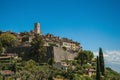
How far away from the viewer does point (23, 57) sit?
77938mm

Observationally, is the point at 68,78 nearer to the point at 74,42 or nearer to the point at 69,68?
the point at 69,68

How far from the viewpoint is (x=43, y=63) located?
7212cm

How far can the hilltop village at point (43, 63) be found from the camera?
5832 centimetres

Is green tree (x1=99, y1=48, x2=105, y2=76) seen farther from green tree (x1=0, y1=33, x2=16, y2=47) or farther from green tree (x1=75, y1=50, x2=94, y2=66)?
green tree (x1=0, y1=33, x2=16, y2=47)

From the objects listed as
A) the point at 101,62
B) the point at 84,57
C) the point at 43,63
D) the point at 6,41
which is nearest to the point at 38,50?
the point at 43,63

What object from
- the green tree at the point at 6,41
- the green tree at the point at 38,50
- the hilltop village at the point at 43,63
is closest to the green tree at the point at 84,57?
the hilltop village at the point at 43,63

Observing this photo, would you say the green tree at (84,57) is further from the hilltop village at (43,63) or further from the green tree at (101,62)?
the green tree at (101,62)

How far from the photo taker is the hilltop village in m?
58.3

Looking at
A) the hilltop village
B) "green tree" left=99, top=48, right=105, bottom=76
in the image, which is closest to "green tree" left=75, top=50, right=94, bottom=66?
the hilltop village

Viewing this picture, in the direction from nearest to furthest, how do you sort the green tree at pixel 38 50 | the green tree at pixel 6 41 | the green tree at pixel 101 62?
the green tree at pixel 101 62 < the green tree at pixel 38 50 < the green tree at pixel 6 41

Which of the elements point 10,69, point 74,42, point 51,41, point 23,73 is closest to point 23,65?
point 10,69

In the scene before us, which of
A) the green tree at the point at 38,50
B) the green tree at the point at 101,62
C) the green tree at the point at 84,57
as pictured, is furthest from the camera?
the green tree at the point at 84,57

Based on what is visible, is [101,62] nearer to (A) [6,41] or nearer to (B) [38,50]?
(B) [38,50]

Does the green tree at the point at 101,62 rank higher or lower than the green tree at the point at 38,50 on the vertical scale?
lower
